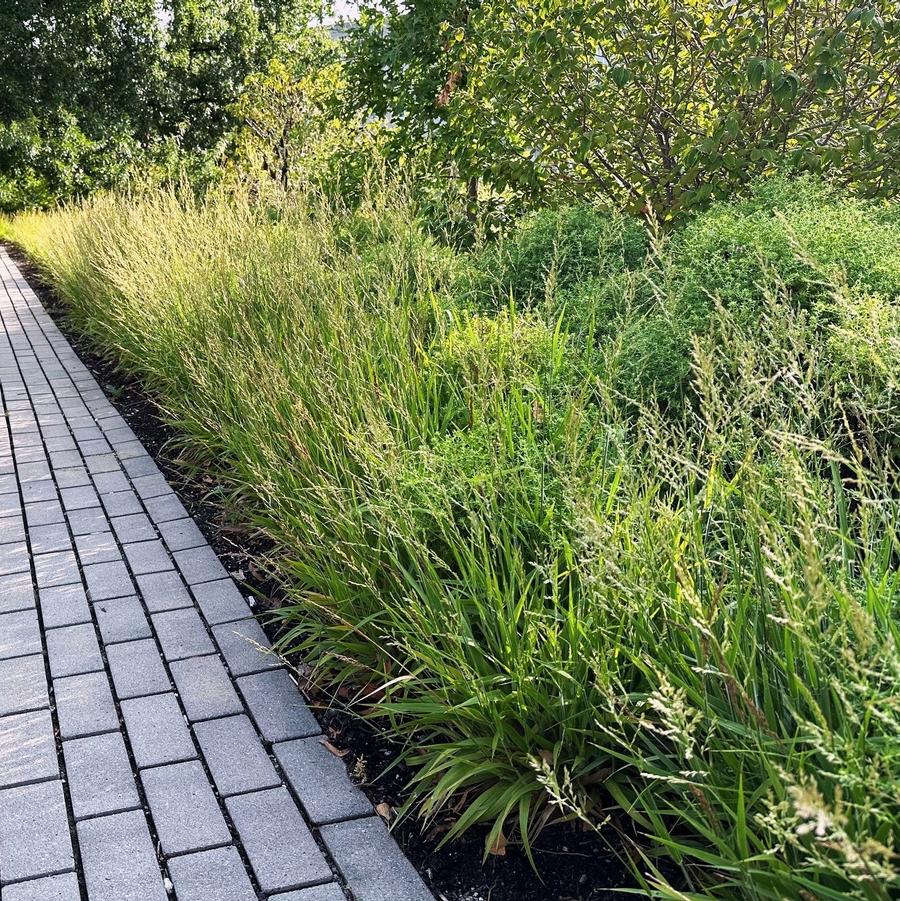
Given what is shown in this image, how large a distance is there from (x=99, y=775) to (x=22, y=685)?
0.64 metres

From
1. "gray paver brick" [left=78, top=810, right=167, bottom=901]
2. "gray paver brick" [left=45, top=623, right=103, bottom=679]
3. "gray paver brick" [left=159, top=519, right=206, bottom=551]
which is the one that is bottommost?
"gray paver brick" [left=159, top=519, right=206, bottom=551]

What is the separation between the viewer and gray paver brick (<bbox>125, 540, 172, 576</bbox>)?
12.8ft

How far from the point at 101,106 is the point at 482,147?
56.2 feet

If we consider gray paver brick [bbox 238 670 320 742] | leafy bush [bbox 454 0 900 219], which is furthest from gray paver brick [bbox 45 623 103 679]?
leafy bush [bbox 454 0 900 219]

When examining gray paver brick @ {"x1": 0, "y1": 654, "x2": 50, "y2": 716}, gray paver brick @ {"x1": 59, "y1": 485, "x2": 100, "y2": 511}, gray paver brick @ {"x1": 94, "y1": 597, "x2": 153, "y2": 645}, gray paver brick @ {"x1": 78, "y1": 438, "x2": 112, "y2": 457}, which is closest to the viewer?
gray paver brick @ {"x1": 0, "y1": 654, "x2": 50, "y2": 716}

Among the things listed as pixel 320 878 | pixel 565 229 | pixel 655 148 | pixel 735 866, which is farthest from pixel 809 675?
pixel 655 148

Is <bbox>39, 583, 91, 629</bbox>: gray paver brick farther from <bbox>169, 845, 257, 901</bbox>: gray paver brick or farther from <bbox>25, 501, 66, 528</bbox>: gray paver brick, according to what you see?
<bbox>169, 845, 257, 901</bbox>: gray paver brick

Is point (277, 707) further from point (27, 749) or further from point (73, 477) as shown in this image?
point (73, 477)

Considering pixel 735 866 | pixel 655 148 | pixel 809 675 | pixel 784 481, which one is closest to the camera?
pixel 735 866

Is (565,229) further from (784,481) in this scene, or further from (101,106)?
(101,106)

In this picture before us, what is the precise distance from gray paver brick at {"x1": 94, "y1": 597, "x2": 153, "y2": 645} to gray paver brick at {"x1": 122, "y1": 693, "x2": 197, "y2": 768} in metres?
0.44

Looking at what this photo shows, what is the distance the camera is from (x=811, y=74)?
5062 mm

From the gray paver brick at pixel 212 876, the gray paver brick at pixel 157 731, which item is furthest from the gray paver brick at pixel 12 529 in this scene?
the gray paver brick at pixel 212 876

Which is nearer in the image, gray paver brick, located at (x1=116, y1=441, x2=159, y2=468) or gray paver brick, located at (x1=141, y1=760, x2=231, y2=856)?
gray paver brick, located at (x1=141, y1=760, x2=231, y2=856)
